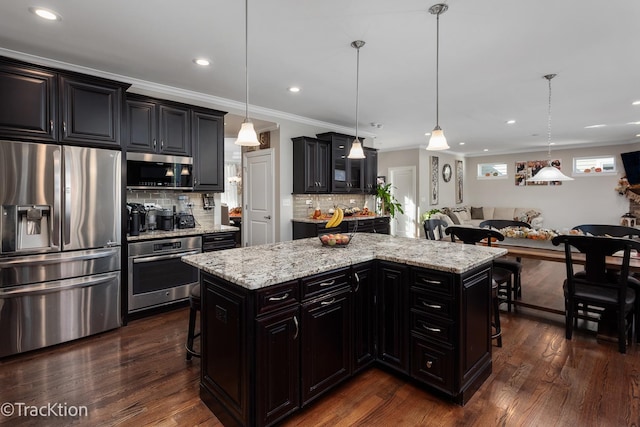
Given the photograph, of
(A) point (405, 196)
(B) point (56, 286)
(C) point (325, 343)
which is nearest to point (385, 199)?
(A) point (405, 196)

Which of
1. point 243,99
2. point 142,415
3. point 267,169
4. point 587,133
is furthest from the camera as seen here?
point 587,133

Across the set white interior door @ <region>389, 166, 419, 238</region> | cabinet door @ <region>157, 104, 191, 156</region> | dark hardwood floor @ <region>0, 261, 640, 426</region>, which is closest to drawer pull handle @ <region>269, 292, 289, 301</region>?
dark hardwood floor @ <region>0, 261, 640, 426</region>

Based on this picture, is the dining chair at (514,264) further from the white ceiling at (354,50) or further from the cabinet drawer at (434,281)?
the cabinet drawer at (434,281)

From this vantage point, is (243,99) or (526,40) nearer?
(526,40)

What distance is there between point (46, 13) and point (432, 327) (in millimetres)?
3468

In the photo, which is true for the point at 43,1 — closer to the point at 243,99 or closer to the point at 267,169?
the point at 243,99

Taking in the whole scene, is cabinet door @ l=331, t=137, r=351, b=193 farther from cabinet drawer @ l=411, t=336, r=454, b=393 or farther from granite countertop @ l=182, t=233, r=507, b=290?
cabinet drawer @ l=411, t=336, r=454, b=393

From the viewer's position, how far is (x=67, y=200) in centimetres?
293

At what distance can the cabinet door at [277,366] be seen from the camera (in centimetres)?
172

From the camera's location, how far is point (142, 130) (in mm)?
3631

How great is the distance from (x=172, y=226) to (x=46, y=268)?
1316 millimetres

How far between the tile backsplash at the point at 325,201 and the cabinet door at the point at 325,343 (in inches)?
132

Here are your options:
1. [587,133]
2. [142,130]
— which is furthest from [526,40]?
[587,133]

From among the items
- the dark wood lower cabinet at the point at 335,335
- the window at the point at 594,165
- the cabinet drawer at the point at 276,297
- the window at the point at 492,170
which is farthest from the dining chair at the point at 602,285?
the window at the point at 492,170
